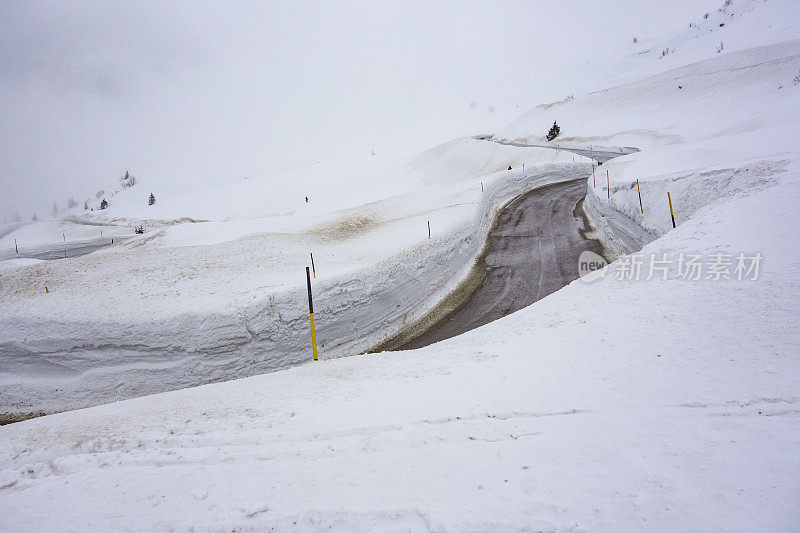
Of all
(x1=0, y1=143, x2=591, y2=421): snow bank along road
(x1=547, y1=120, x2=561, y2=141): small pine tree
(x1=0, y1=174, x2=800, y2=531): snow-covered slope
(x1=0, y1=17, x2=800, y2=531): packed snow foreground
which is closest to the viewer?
(x1=0, y1=174, x2=800, y2=531): snow-covered slope

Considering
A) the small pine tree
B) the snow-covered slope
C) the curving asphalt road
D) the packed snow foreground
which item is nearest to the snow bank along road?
the packed snow foreground

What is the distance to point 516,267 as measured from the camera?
14.4 metres

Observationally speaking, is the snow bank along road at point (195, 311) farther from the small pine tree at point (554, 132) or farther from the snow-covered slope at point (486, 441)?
the small pine tree at point (554, 132)

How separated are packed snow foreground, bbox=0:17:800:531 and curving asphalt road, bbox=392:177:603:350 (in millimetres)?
1778

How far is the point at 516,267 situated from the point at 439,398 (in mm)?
10526

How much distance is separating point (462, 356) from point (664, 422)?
127 inches

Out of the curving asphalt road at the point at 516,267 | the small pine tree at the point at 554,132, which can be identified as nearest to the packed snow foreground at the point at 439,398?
the curving asphalt road at the point at 516,267

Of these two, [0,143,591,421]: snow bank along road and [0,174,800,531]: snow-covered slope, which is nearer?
[0,174,800,531]: snow-covered slope

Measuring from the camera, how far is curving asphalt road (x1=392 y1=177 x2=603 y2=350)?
11398 millimetres

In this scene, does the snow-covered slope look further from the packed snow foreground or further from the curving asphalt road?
the curving asphalt road

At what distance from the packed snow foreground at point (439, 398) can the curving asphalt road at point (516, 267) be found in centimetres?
178

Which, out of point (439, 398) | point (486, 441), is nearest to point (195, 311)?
point (439, 398)

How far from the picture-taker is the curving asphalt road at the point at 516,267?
11.4 metres

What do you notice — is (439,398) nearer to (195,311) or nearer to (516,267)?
(195,311)
